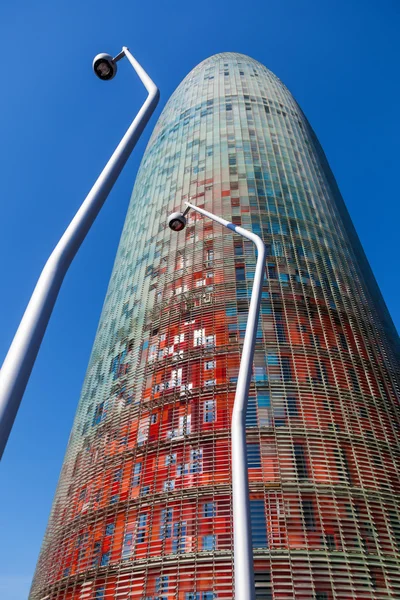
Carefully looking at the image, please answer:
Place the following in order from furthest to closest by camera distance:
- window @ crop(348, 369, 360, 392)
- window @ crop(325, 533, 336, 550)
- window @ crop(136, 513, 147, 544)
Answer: window @ crop(348, 369, 360, 392)
window @ crop(136, 513, 147, 544)
window @ crop(325, 533, 336, 550)

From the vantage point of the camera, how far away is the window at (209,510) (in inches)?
855

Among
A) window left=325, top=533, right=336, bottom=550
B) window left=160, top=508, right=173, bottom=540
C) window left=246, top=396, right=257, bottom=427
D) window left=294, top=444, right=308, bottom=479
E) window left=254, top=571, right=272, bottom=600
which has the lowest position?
window left=254, top=571, right=272, bottom=600

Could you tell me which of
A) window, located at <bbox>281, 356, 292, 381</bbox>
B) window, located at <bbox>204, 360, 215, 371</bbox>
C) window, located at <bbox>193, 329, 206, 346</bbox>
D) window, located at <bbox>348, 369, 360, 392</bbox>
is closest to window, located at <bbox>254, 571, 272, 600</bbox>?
window, located at <bbox>281, 356, 292, 381</bbox>

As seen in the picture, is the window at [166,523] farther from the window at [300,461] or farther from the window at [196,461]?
the window at [300,461]

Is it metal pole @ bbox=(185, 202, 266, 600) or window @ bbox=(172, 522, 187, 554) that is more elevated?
window @ bbox=(172, 522, 187, 554)

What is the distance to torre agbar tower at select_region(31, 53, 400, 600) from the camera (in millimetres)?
20531

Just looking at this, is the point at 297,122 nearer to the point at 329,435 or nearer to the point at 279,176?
the point at 279,176

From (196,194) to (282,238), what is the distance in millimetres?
9786

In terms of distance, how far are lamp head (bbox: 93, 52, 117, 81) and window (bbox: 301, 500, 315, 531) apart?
65.3ft

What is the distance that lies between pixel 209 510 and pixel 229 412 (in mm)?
5391

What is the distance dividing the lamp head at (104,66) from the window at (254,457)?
19.3 m

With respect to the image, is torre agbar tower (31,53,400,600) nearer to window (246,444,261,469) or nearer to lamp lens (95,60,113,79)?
window (246,444,261,469)

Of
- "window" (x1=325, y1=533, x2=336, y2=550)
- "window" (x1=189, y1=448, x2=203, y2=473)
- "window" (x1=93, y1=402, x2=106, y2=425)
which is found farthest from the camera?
"window" (x1=93, y1=402, x2=106, y2=425)

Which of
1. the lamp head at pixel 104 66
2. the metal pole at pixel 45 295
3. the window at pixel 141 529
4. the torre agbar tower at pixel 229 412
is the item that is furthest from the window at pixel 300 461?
the lamp head at pixel 104 66
